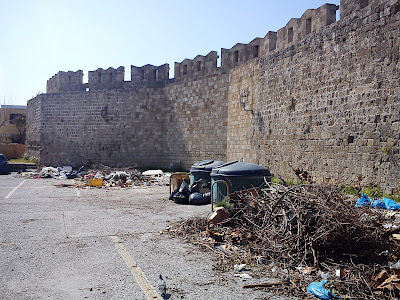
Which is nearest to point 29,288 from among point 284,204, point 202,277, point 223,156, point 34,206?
point 202,277

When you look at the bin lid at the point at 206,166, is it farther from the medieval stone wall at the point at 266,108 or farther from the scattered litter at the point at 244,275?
the scattered litter at the point at 244,275

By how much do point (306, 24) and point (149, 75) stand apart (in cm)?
1182

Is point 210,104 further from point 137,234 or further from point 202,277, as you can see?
point 202,277

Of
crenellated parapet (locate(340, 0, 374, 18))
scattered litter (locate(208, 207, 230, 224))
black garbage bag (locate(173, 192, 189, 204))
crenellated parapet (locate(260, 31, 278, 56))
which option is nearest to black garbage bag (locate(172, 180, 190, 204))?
black garbage bag (locate(173, 192, 189, 204))

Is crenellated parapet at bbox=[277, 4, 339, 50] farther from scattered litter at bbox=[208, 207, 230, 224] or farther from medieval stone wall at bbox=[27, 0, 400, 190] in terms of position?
scattered litter at bbox=[208, 207, 230, 224]

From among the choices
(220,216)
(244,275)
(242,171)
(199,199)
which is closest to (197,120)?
(199,199)

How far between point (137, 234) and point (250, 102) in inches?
417

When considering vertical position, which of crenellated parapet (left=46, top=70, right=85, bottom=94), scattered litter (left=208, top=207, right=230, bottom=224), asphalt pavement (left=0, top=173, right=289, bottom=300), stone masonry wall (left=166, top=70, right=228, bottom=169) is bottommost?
asphalt pavement (left=0, top=173, right=289, bottom=300)

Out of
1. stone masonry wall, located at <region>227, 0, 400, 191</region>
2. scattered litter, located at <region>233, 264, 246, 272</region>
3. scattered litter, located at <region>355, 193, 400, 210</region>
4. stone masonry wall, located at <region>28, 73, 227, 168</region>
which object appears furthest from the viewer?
stone masonry wall, located at <region>28, 73, 227, 168</region>

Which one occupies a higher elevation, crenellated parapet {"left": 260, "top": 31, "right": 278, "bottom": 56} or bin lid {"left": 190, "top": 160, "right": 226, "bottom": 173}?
crenellated parapet {"left": 260, "top": 31, "right": 278, "bottom": 56}

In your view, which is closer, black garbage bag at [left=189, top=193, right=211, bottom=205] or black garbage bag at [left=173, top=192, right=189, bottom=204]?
black garbage bag at [left=189, top=193, right=211, bottom=205]

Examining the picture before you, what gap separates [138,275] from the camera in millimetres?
4879

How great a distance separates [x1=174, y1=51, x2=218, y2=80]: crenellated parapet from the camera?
761 inches

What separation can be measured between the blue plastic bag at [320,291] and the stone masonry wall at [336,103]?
19.2 feet
